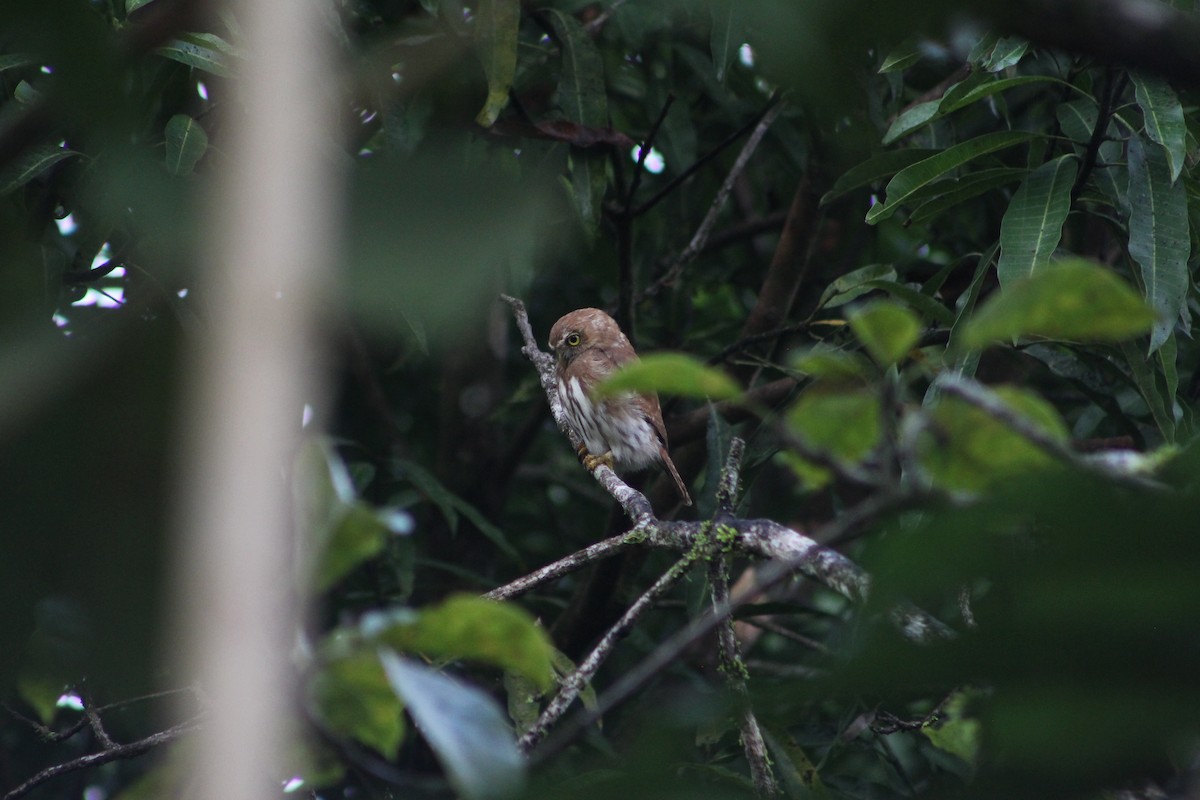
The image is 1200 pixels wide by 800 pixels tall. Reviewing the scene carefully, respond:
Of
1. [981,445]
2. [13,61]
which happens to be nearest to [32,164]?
[13,61]

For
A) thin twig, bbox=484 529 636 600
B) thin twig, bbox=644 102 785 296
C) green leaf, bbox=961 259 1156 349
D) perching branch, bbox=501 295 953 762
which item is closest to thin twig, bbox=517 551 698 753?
perching branch, bbox=501 295 953 762

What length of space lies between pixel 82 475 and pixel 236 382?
0.21m

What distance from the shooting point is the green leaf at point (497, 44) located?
3.31 metres

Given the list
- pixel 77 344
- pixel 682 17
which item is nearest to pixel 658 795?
pixel 77 344

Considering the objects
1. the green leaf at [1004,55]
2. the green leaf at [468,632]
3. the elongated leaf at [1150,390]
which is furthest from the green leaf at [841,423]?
the green leaf at [1004,55]

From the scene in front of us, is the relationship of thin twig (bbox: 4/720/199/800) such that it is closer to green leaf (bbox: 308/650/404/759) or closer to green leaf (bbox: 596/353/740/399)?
green leaf (bbox: 308/650/404/759)

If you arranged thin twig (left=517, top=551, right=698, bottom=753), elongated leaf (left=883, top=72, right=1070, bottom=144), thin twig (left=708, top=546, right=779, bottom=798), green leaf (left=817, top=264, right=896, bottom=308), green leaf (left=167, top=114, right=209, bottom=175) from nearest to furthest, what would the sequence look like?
thin twig (left=517, top=551, right=698, bottom=753) → thin twig (left=708, top=546, right=779, bottom=798) → green leaf (left=167, top=114, right=209, bottom=175) → elongated leaf (left=883, top=72, right=1070, bottom=144) → green leaf (left=817, top=264, right=896, bottom=308)

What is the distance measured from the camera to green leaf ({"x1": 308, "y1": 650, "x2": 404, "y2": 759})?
0.98 meters

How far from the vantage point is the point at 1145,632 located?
86cm

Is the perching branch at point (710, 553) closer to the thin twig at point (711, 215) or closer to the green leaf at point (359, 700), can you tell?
the green leaf at point (359, 700)

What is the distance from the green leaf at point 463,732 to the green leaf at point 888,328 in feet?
1.71

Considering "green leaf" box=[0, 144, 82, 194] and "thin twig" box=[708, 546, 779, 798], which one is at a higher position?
"green leaf" box=[0, 144, 82, 194]

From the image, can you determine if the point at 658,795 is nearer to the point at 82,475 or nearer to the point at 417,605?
the point at 82,475

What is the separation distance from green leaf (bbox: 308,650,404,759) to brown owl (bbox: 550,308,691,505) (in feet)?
13.6
